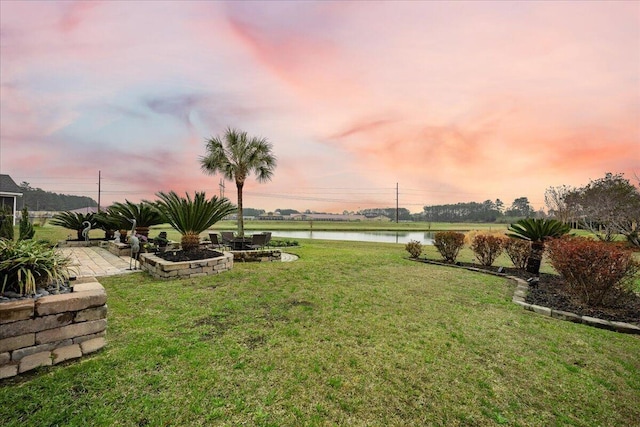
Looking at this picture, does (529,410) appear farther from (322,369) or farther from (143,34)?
(143,34)

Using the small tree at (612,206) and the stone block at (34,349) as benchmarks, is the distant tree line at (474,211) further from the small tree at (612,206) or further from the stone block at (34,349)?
the stone block at (34,349)

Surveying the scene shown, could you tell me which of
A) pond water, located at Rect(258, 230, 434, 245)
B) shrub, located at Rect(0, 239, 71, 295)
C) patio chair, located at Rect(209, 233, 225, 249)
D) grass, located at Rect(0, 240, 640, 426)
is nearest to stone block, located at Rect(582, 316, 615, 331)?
grass, located at Rect(0, 240, 640, 426)

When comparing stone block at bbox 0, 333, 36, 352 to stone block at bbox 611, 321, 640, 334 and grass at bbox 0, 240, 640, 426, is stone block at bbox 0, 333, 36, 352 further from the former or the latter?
stone block at bbox 611, 321, 640, 334

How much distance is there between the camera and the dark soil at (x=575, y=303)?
15.6 feet

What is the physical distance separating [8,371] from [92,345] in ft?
2.00

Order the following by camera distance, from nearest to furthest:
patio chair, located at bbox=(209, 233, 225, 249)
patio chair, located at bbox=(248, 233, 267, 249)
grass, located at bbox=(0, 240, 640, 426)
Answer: grass, located at bbox=(0, 240, 640, 426) < patio chair, located at bbox=(248, 233, 267, 249) < patio chair, located at bbox=(209, 233, 225, 249)

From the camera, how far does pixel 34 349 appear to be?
8.75 feet

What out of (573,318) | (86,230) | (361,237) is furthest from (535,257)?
(361,237)

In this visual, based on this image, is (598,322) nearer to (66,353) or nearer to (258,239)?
(66,353)

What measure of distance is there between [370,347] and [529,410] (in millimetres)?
1537

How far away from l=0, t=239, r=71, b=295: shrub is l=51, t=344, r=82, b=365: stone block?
2.48 ft

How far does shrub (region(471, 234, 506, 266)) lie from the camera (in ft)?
29.7

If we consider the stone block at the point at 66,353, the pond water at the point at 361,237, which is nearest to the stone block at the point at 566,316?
the stone block at the point at 66,353

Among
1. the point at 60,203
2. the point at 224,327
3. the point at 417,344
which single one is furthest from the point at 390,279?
the point at 60,203
